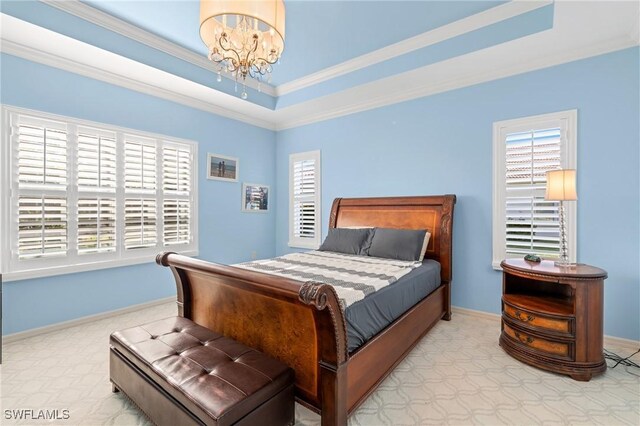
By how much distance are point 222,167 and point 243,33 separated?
273 cm

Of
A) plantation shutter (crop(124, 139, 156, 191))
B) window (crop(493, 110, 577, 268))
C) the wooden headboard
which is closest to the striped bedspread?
the wooden headboard

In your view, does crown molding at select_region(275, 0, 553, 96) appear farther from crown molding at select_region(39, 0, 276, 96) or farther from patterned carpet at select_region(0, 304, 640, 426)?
patterned carpet at select_region(0, 304, 640, 426)

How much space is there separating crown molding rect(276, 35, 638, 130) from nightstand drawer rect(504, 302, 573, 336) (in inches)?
99.0

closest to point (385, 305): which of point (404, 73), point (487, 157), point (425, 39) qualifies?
point (487, 157)

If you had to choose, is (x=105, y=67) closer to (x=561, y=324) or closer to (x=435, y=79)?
(x=435, y=79)

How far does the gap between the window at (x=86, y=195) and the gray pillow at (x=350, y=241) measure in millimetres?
2087

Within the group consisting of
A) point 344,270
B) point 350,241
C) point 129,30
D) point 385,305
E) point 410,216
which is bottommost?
point 385,305

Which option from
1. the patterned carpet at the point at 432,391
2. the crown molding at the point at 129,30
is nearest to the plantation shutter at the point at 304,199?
the crown molding at the point at 129,30

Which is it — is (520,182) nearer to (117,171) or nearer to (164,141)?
(164,141)

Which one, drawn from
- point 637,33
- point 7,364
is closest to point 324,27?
point 637,33

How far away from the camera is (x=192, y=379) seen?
4.83 feet

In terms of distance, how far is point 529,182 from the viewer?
10.3ft

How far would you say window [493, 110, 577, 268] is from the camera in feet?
9.71

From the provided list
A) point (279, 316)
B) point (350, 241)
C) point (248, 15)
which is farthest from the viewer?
point (350, 241)
